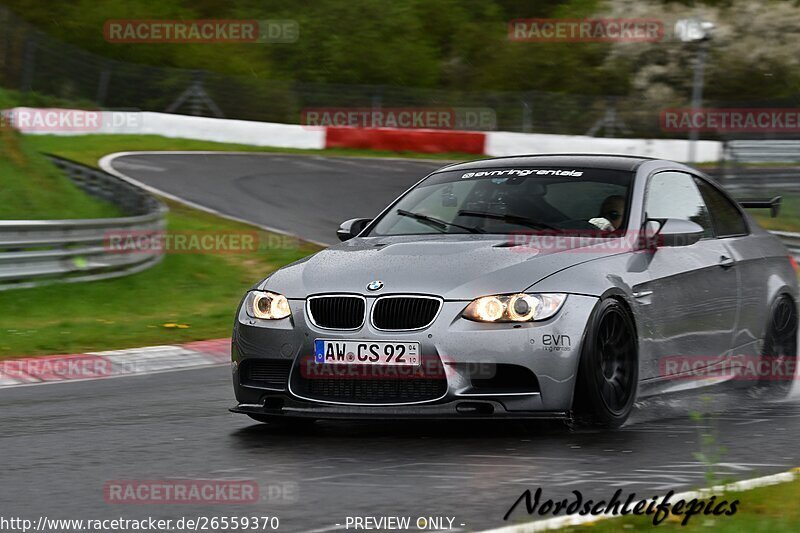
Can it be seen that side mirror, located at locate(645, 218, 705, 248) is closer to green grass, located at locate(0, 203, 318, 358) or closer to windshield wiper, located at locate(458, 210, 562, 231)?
windshield wiper, located at locate(458, 210, 562, 231)

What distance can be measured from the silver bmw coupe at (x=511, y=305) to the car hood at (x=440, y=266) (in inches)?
0.5

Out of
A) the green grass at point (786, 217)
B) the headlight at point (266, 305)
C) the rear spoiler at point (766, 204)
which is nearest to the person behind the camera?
the headlight at point (266, 305)

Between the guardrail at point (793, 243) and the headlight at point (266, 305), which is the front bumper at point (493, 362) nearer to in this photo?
the headlight at point (266, 305)

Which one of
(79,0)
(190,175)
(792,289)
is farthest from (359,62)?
(792,289)

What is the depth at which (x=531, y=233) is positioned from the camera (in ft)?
25.4

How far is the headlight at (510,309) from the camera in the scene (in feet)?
22.4

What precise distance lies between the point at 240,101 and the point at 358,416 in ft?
121

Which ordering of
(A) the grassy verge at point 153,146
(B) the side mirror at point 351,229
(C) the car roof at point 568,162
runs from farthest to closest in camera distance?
(A) the grassy verge at point 153,146, (B) the side mirror at point 351,229, (C) the car roof at point 568,162

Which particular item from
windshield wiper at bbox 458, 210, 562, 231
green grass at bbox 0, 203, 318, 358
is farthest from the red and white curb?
windshield wiper at bbox 458, 210, 562, 231

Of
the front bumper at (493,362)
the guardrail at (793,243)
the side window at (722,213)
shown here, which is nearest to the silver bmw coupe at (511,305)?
the front bumper at (493,362)

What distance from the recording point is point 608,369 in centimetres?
721

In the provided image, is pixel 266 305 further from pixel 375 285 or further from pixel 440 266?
pixel 440 266

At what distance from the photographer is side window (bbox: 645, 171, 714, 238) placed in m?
8.32

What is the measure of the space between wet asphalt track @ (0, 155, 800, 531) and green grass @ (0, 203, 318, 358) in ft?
9.47
